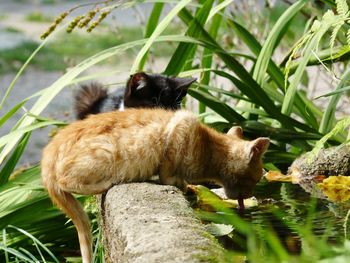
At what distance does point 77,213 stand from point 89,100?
158cm

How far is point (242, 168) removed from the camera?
3289 mm

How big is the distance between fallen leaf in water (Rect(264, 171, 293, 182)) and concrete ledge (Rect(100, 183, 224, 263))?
3.12 feet

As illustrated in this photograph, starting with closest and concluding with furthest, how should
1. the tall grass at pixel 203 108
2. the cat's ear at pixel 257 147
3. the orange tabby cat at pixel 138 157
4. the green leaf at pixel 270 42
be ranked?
the orange tabby cat at pixel 138 157, the cat's ear at pixel 257 147, the tall grass at pixel 203 108, the green leaf at pixel 270 42

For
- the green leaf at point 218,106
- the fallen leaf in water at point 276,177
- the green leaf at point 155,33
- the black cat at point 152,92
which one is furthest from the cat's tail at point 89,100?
the fallen leaf in water at point 276,177

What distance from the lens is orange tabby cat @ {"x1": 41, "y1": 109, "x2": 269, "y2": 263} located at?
2.95m

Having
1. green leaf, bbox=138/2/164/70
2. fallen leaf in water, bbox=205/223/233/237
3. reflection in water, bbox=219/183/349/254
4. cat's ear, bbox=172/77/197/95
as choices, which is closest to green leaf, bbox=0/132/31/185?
cat's ear, bbox=172/77/197/95

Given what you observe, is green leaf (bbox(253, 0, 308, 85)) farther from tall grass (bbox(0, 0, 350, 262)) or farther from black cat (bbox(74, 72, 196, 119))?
black cat (bbox(74, 72, 196, 119))

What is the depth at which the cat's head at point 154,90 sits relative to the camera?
13.6ft

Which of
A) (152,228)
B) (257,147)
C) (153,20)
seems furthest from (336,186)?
(153,20)

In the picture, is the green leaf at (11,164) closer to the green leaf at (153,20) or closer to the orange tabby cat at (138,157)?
the orange tabby cat at (138,157)

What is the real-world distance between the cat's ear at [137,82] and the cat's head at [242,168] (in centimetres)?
86

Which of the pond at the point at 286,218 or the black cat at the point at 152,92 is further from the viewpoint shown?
the black cat at the point at 152,92

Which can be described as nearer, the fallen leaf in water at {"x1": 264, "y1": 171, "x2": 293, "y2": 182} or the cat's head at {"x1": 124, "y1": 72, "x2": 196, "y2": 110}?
the fallen leaf in water at {"x1": 264, "y1": 171, "x2": 293, "y2": 182}

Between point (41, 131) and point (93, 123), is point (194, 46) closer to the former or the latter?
point (93, 123)
